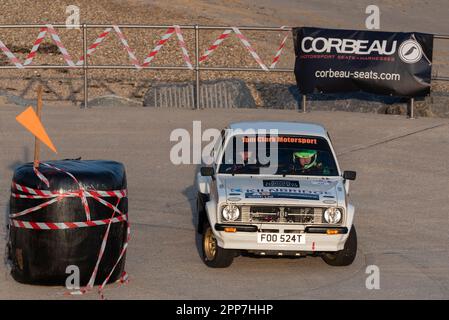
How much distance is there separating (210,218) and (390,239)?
118 inches

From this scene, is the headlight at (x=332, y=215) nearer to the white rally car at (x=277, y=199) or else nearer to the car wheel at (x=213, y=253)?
the white rally car at (x=277, y=199)

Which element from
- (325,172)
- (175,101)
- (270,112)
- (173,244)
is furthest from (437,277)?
(175,101)

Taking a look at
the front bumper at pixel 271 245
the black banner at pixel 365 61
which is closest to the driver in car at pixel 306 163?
the front bumper at pixel 271 245

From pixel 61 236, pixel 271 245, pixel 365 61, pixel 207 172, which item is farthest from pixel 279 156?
pixel 365 61

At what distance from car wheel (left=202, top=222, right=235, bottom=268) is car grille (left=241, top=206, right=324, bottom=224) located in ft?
1.40

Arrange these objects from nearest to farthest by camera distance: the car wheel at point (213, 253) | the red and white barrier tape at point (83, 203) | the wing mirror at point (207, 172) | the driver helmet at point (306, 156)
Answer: the red and white barrier tape at point (83, 203) < the car wheel at point (213, 253) < the wing mirror at point (207, 172) < the driver helmet at point (306, 156)

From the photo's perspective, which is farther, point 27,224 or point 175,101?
point 175,101

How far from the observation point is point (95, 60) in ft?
104

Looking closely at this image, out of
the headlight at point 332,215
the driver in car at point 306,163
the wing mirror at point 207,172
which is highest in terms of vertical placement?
the driver in car at point 306,163

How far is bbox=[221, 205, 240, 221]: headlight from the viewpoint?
13305mm

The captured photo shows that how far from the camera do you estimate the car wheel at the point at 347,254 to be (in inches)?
534

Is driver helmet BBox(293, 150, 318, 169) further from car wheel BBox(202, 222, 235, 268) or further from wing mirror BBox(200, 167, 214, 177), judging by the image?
car wheel BBox(202, 222, 235, 268)

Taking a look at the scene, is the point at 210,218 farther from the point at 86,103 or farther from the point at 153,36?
the point at 153,36

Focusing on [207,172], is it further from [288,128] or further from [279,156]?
[288,128]
